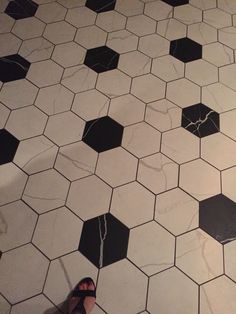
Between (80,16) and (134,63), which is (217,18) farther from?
(80,16)

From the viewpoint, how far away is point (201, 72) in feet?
7.31

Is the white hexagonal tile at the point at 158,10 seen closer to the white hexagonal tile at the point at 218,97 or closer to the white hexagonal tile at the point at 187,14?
the white hexagonal tile at the point at 187,14

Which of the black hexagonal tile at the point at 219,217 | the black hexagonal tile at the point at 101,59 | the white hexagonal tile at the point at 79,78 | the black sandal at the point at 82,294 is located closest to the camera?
the black sandal at the point at 82,294

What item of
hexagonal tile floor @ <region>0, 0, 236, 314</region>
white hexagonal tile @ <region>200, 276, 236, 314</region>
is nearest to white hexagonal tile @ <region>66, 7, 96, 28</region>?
hexagonal tile floor @ <region>0, 0, 236, 314</region>

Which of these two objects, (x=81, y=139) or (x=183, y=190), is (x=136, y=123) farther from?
(x=183, y=190)

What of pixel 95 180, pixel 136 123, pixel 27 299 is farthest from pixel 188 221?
pixel 27 299

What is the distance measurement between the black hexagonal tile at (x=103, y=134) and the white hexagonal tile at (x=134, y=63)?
0.42 metres

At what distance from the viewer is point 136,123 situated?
6.47 feet

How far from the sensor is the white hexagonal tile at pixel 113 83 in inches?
83.3

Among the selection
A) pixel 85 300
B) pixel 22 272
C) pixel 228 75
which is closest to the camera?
pixel 85 300

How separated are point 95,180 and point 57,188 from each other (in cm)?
19

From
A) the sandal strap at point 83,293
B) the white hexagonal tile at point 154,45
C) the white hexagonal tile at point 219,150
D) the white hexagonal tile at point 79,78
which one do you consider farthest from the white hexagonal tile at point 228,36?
the sandal strap at point 83,293

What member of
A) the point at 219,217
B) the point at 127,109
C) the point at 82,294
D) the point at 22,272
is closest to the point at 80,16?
the point at 127,109

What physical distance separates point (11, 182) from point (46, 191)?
0.60 ft
